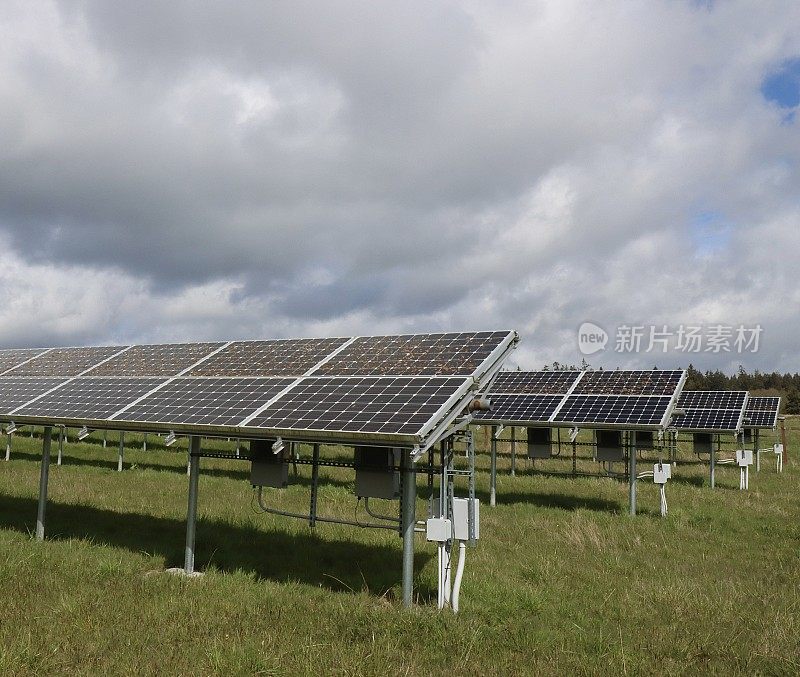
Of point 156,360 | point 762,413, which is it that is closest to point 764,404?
point 762,413

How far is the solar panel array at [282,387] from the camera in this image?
11.1 meters

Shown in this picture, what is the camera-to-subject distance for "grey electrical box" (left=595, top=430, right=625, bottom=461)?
2261cm

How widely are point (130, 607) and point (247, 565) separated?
3.24m

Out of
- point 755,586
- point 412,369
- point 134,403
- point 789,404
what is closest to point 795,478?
point 755,586

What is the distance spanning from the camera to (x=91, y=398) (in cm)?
1566

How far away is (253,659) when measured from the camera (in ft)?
28.0

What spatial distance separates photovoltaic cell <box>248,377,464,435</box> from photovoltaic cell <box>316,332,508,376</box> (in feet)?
1.32

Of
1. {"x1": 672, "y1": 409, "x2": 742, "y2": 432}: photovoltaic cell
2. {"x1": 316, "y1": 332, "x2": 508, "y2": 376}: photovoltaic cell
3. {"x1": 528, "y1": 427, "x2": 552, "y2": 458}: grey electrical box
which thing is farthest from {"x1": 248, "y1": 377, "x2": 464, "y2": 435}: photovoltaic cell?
{"x1": 672, "y1": 409, "x2": 742, "y2": 432}: photovoltaic cell

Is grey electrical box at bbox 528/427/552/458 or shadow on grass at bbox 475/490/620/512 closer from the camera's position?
shadow on grass at bbox 475/490/620/512

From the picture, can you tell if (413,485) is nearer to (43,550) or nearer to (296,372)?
(296,372)

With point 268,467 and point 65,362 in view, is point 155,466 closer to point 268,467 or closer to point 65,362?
point 65,362

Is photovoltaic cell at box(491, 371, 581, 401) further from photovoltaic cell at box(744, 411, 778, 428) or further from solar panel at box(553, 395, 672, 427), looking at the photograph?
photovoltaic cell at box(744, 411, 778, 428)

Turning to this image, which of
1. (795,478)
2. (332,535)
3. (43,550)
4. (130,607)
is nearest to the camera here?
(130,607)

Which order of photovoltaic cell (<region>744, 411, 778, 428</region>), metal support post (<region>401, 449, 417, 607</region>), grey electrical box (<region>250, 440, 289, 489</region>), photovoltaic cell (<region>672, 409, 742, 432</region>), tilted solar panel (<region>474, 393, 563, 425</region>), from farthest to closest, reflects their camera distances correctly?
photovoltaic cell (<region>744, 411, 778, 428</region>), photovoltaic cell (<region>672, 409, 742, 432</region>), tilted solar panel (<region>474, 393, 563, 425</region>), grey electrical box (<region>250, 440, 289, 489</region>), metal support post (<region>401, 449, 417, 607</region>)
